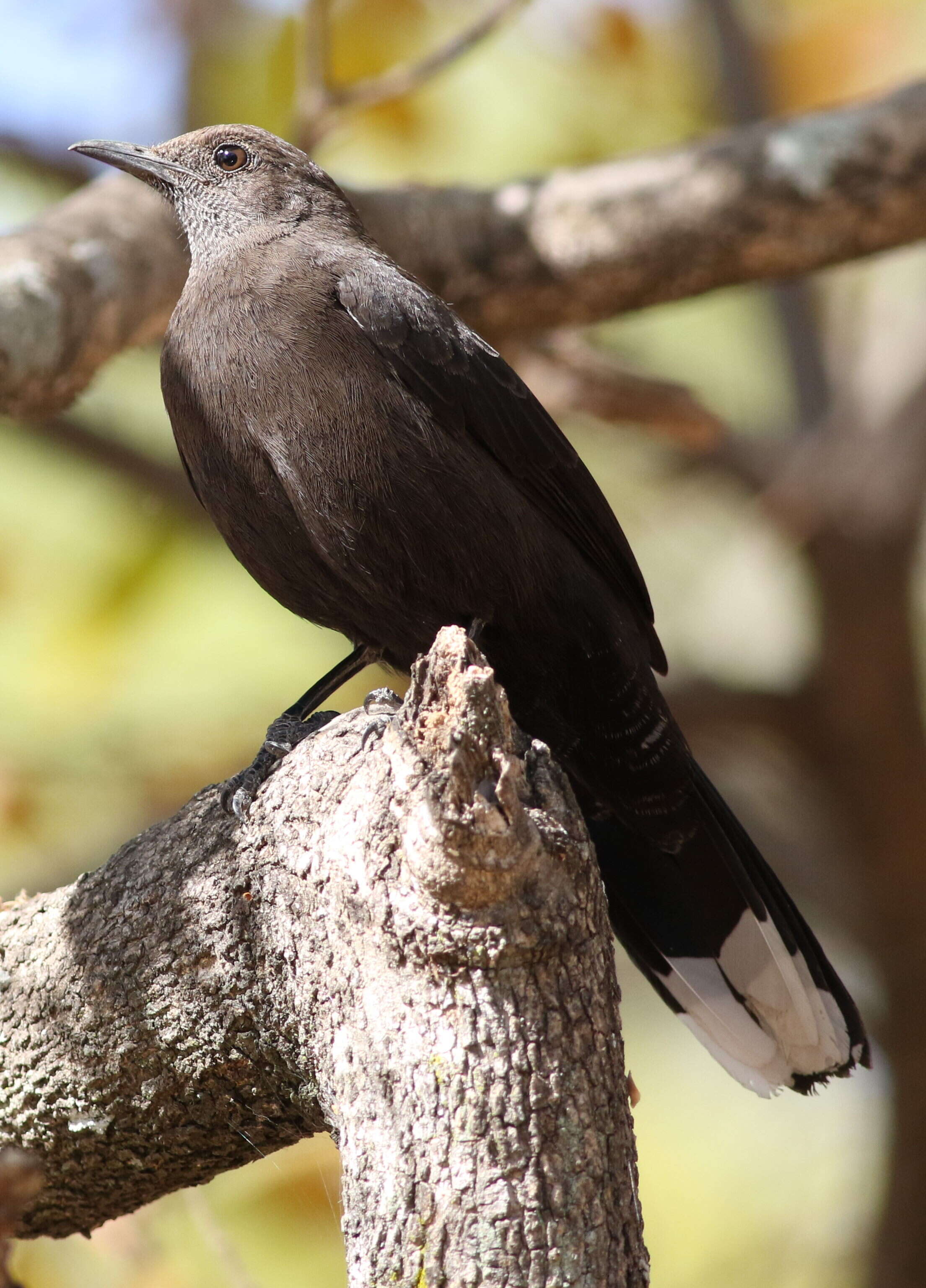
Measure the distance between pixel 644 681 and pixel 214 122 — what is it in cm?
466

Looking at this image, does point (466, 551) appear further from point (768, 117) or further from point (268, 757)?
point (768, 117)

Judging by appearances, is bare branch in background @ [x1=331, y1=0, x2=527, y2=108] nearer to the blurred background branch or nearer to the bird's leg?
the blurred background branch

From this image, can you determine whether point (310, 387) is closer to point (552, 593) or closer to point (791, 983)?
point (552, 593)

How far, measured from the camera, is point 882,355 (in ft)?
27.7

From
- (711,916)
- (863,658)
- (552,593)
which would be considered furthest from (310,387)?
(863,658)

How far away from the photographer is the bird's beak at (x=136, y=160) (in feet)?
14.8

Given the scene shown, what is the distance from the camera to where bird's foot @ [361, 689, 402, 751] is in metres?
2.71

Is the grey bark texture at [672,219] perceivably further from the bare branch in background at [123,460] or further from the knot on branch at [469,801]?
the knot on branch at [469,801]

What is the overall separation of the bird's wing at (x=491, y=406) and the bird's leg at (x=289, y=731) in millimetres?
701

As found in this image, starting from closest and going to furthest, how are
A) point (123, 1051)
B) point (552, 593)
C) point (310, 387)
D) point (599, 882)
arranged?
point (599, 882)
point (123, 1051)
point (310, 387)
point (552, 593)

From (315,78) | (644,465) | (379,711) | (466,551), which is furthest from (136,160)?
(644,465)

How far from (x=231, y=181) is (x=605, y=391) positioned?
2312mm

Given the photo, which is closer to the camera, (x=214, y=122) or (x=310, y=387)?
(x=310, y=387)

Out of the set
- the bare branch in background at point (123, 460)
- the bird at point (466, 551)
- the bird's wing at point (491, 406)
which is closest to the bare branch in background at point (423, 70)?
the bird at point (466, 551)
